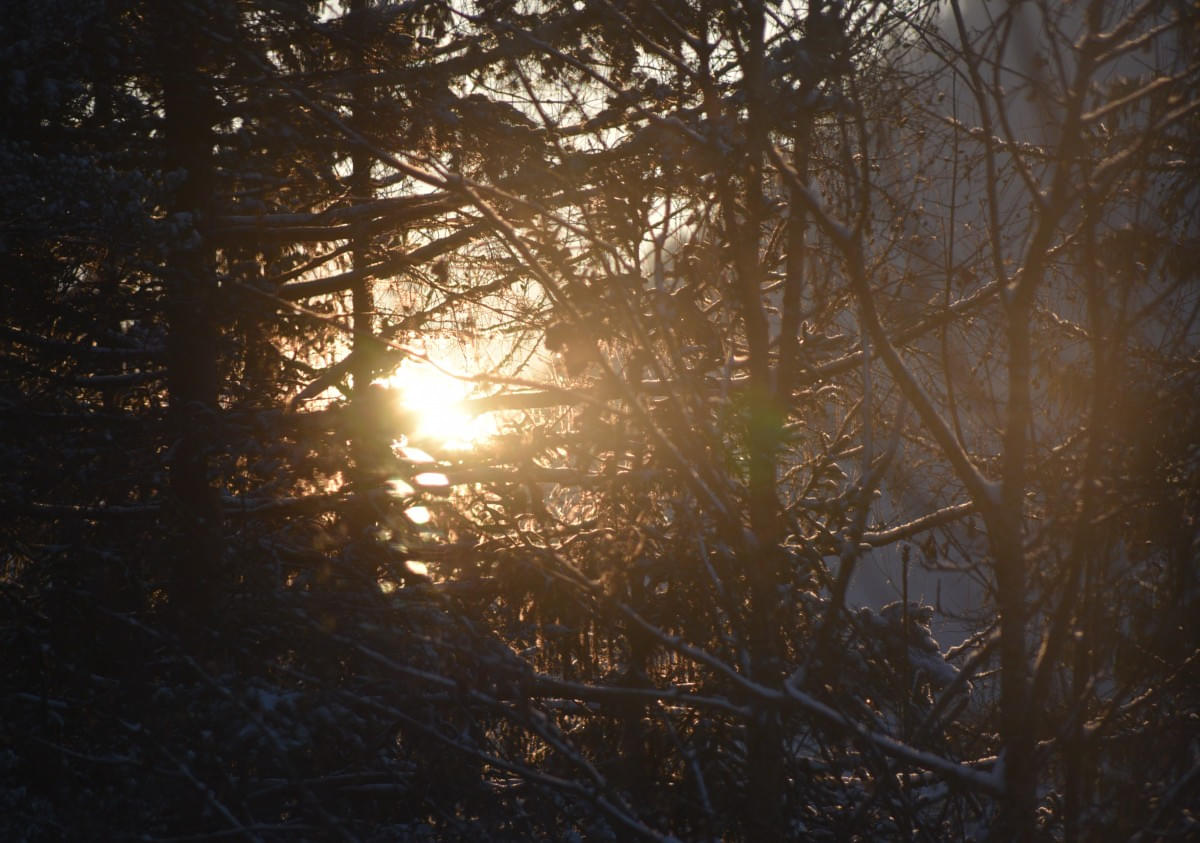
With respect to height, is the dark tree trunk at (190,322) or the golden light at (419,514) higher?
the dark tree trunk at (190,322)

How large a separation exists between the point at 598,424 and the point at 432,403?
189 cm

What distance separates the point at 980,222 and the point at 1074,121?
176 cm

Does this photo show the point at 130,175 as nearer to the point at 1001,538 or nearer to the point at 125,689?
the point at 125,689

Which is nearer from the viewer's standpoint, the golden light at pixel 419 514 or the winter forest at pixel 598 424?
the winter forest at pixel 598 424

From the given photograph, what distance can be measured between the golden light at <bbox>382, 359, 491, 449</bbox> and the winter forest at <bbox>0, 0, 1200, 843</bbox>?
0.15ft

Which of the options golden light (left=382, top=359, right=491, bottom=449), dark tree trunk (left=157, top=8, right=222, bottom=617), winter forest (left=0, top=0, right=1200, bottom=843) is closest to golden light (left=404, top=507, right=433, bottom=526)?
winter forest (left=0, top=0, right=1200, bottom=843)

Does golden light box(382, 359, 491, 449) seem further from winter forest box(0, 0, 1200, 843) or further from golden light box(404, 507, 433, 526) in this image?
golden light box(404, 507, 433, 526)

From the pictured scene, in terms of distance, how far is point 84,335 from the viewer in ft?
24.8

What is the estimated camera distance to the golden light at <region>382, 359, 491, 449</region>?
6156mm

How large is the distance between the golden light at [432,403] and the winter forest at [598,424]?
0.05 metres

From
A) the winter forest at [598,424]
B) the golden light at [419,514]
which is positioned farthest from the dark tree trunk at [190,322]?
the golden light at [419,514]

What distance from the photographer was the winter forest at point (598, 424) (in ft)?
12.4

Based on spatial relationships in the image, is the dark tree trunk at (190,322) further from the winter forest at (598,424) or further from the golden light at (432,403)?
the golden light at (432,403)

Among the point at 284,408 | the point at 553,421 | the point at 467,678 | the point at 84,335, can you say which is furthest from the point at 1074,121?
the point at 84,335
